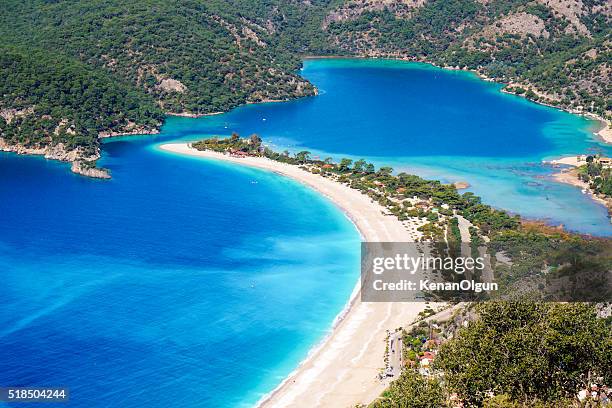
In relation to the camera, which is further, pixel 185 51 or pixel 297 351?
pixel 185 51

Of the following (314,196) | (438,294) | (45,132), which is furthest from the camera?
(45,132)

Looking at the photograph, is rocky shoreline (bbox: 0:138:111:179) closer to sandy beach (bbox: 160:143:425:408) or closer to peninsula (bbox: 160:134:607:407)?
peninsula (bbox: 160:134:607:407)

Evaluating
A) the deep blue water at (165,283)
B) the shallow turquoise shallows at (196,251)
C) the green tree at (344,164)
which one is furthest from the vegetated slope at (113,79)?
the green tree at (344,164)

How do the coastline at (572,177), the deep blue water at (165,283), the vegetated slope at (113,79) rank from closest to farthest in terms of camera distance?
the deep blue water at (165,283), the coastline at (572,177), the vegetated slope at (113,79)

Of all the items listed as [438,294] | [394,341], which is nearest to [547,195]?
[438,294]

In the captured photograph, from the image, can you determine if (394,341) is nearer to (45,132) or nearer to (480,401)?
(480,401)

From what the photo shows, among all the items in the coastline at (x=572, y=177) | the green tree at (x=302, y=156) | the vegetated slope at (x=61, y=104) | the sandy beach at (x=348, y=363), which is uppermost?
the vegetated slope at (x=61, y=104)

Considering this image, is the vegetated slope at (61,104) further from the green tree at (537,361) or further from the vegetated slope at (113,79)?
the green tree at (537,361)
